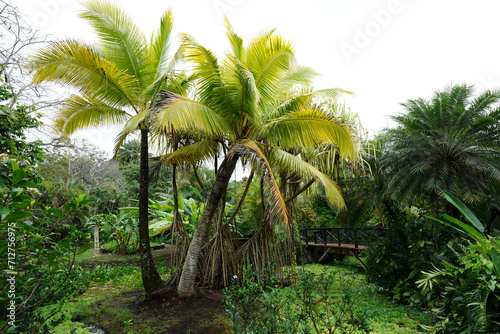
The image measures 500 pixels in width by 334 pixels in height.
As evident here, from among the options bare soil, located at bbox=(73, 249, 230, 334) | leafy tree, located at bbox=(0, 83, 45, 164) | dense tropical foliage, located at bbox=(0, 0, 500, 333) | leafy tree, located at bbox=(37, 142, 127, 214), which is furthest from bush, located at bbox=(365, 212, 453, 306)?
leafy tree, located at bbox=(37, 142, 127, 214)

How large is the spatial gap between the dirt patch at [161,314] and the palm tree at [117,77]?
403 mm

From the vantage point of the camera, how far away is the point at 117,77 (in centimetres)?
472

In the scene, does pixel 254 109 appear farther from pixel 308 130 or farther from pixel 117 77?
pixel 117 77

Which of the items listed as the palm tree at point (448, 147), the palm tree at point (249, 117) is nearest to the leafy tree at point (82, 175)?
the palm tree at point (249, 117)

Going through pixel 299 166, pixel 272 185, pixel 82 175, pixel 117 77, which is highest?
pixel 82 175

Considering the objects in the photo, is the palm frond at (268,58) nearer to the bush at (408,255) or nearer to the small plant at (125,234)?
the bush at (408,255)

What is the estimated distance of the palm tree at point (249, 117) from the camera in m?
4.23

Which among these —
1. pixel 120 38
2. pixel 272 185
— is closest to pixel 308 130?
pixel 272 185

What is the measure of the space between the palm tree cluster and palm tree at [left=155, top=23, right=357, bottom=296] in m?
0.02

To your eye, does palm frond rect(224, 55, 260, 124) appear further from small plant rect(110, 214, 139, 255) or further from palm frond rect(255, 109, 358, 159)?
small plant rect(110, 214, 139, 255)

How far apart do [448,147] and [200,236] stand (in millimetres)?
5364

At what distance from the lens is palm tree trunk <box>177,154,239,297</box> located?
509 cm

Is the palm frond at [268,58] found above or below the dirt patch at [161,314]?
above

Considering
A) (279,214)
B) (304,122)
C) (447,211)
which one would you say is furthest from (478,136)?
(279,214)
